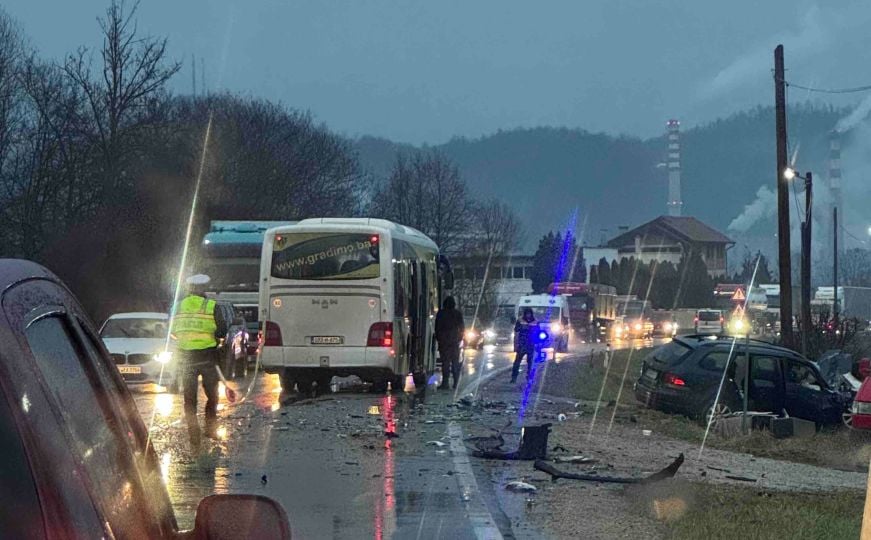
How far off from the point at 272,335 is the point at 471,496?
11.8m

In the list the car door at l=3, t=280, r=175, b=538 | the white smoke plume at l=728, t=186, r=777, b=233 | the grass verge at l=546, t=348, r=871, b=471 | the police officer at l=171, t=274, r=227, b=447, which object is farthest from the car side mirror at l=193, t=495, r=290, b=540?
the white smoke plume at l=728, t=186, r=777, b=233

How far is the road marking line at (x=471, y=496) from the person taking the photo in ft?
31.8

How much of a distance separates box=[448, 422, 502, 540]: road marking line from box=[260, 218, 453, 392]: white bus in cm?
669

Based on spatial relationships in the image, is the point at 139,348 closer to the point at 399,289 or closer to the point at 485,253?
the point at 399,289

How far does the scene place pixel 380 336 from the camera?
22453 mm

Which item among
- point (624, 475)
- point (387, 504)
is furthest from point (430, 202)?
point (387, 504)

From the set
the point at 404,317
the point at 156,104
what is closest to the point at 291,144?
the point at 156,104

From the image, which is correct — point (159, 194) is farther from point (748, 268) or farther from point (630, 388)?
point (748, 268)

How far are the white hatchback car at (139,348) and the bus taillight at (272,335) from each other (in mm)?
1755

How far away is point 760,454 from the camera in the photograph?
16.5 m

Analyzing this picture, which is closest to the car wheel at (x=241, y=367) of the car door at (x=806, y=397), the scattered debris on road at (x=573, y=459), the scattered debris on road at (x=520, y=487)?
the car door at (x=806, y=397)

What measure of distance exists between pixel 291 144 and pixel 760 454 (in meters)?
61.2

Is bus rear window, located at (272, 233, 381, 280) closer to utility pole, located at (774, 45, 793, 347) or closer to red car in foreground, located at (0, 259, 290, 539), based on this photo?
utility pole, located at (774, 45, 793, 347)

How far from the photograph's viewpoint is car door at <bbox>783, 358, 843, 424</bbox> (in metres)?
21.7
